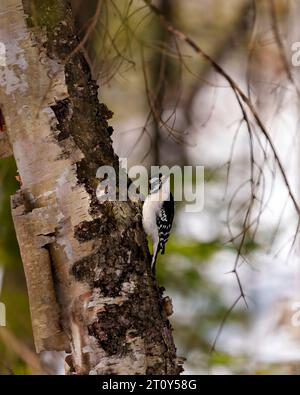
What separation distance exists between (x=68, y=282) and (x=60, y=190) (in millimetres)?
355

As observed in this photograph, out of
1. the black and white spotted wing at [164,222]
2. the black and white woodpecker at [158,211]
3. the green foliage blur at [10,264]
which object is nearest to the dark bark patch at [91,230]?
the black and white woodpecker at [158,211]

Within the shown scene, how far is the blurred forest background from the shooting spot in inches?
151

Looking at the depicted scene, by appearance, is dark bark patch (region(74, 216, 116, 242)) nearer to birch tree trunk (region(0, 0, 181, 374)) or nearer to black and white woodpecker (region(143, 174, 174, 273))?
birch tree trunk (region(0, 0, 181, 374))

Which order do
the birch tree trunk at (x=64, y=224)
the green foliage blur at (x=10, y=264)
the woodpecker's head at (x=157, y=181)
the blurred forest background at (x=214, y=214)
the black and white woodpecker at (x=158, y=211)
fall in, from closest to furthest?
the birch tree trunk at (x=64, y=224), the blurred forest background at (x=214, y=214), the black and white woodpecker at (x=158, y=211), the woodpecker's head at (x=157, y=181), the green foliage blur at (x=10, y=264)

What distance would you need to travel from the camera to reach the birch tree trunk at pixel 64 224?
3041 mm

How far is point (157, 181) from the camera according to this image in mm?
4609

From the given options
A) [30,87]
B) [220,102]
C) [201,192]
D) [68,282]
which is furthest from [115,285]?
[220,102]

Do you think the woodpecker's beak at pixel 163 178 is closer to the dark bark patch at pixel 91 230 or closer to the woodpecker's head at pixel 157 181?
the woodpecker's head at pixel 157 181

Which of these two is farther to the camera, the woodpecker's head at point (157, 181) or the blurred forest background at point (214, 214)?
the woodpecker's head at point (157, 181)

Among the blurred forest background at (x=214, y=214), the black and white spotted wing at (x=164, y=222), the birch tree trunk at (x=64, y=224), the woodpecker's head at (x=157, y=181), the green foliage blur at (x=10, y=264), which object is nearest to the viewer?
the birch tree trunk at (x=64, y=224)

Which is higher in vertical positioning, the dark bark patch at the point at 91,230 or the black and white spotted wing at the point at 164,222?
the black and white spotted wing at the point at 164,222

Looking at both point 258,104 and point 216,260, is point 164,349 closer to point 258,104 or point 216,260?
point 258,104

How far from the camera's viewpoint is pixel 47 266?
312cm

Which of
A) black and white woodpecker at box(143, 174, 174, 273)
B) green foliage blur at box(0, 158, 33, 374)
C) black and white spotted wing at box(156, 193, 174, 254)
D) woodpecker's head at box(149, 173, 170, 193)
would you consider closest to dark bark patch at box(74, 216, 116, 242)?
black and white woodpecker at box(143, 174, 174, 273)
